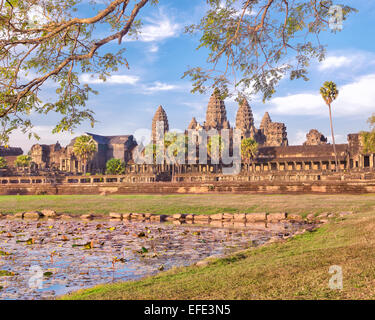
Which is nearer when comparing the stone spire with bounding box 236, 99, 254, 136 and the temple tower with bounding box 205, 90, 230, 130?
the temple tower with bounding box 205, 90, 230, 130

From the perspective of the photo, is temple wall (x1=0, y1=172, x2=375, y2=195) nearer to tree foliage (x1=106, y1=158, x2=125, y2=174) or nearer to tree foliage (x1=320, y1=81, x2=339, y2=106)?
tree foliage (x1=320, y1=81, x2=339, y2=106)

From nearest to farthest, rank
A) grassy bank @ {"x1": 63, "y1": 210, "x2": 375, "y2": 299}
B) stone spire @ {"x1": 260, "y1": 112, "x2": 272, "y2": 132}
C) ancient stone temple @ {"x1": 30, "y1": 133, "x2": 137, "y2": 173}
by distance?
grassy bank @ {"x1": 63, "y1": 210, "x2": 375, "y2": 299}, ancient stone temple @ {"x1": 30, "y1": 133, "x2": 137, "y2": 173}, stone spire @ {"x1": 260, "y1": 112, "x2": 272, "y2": 132}

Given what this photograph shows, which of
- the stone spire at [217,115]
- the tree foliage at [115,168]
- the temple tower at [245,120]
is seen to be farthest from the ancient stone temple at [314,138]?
the tree foliage at [115,168]

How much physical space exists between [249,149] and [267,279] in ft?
307

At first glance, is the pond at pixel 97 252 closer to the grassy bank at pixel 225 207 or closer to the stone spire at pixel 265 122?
the grassy bank at pixel 225 207

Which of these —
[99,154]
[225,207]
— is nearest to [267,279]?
[225,207]

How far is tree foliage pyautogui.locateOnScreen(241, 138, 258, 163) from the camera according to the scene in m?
97.3

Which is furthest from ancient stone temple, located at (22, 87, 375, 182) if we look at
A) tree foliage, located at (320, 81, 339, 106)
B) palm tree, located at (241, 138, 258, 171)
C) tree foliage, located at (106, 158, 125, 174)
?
tree foliage, located at (320, 81, 339, 106)

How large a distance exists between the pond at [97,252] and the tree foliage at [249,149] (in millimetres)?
81707

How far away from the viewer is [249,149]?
98.8 meters

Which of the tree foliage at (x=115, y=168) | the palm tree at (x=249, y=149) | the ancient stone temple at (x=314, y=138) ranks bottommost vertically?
the tree foliage at (x=115, y=168)

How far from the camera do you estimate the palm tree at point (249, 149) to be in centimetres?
9731

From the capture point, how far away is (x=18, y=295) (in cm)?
666

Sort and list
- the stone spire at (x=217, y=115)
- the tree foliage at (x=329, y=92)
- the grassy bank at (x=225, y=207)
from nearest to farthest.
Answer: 1. the grassy bank at (x=225, y=207)
2. the tree foliage at (x=329, y=92)
3. the stone spire at (x=217, y=115)
